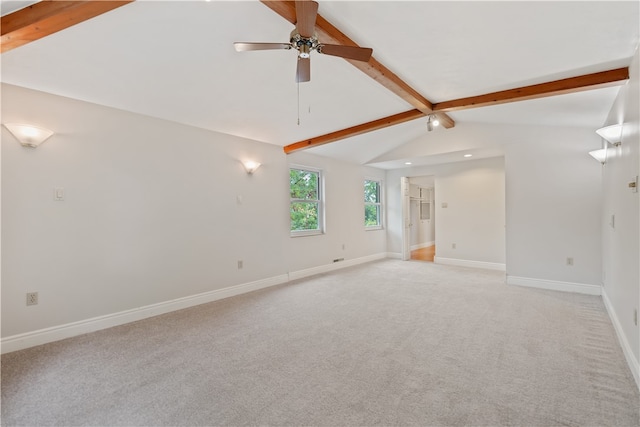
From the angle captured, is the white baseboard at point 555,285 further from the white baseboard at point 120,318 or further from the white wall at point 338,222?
the white baseboard at point 120,318

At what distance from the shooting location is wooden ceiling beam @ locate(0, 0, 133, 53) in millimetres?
1811

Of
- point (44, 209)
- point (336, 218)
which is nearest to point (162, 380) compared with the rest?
point (44, 209)

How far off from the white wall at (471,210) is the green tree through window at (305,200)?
2.77 metres

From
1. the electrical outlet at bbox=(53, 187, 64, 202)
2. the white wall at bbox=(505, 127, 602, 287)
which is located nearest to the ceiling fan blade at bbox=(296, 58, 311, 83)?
the electrical outlet at bbox=(53, 187, 64, 202)

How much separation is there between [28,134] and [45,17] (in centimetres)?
128

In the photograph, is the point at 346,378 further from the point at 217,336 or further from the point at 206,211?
the point at 206,211

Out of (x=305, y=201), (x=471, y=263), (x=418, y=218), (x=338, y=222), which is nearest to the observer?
(x=305, y=201)

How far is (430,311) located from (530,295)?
5.69 feet

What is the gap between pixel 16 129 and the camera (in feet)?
8.48

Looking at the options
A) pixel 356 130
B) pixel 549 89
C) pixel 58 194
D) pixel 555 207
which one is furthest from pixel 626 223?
pixel 58 194

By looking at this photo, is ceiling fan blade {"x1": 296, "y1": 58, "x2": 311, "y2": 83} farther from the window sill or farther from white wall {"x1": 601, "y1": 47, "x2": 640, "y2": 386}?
the window sill

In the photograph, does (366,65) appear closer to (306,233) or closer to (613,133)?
(613,133)

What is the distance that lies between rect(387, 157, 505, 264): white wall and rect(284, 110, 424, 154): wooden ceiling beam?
2.79 meters

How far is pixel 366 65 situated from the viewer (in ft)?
9.05
